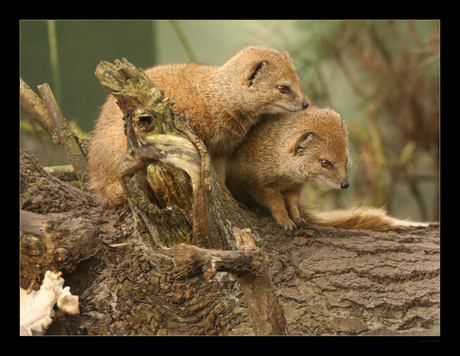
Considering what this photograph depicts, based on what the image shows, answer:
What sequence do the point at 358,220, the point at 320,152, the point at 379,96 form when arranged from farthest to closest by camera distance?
the point at 379,96 → the point at 358,220 → the point at 320,152

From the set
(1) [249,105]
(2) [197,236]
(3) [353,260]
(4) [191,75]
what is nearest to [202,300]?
(2) [197,236]

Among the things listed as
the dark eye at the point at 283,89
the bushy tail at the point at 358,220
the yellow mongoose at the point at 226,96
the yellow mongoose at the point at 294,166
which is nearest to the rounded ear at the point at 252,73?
the yellow mongoose at the point at 226,96

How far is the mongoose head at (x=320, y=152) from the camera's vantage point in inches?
87.4

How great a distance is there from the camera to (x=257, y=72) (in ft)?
7.46

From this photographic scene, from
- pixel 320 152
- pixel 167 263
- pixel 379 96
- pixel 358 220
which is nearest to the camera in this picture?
pixel 167 263

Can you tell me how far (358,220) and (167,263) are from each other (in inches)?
54.8

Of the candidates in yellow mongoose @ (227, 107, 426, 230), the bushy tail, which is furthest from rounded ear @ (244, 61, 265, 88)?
the bushy tail

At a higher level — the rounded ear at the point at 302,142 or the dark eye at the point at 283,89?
the dark eye at the point at 283,89

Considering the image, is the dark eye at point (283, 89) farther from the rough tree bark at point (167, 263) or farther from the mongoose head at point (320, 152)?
the rough tree bark at point (167, 263)

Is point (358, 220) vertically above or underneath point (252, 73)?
underneath

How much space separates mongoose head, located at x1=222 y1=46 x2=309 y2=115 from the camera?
2.24m

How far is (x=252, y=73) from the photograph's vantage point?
2.27m

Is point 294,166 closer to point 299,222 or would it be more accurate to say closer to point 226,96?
point 299,222

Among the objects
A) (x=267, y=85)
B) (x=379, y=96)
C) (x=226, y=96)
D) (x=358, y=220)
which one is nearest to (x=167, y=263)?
(x=226, y=96)
